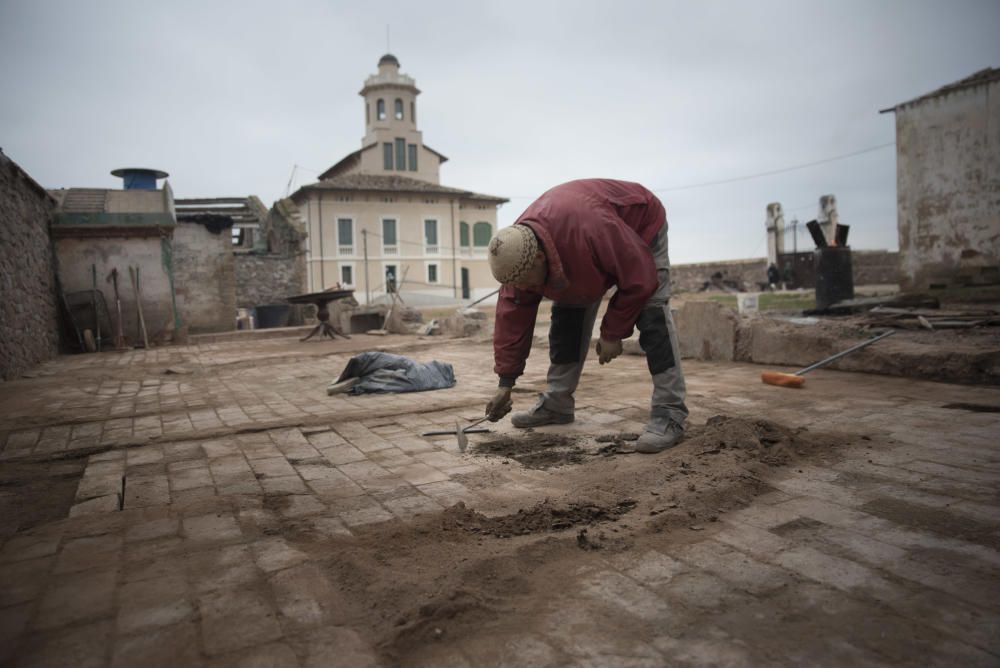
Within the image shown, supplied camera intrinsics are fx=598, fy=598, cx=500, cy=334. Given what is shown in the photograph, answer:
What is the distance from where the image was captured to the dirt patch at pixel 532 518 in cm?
211

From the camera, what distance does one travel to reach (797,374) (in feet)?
15.8

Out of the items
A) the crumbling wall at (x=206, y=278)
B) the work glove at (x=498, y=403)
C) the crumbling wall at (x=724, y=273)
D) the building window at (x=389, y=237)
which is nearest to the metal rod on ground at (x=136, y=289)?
the crumbling wall at (x=206, y=278)

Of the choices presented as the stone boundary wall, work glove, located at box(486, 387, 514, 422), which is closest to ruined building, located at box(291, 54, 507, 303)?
the stone boundary wall

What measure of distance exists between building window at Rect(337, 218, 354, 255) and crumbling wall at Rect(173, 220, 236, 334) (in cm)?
1833

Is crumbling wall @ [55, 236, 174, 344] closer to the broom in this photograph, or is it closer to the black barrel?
the broom

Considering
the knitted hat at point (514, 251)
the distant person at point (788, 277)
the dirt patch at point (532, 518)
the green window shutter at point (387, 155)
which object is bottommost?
the dirt patch at point (532, 518)

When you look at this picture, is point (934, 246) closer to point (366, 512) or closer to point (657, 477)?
point (657, 477)

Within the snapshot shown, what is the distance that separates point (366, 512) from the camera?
234 cm

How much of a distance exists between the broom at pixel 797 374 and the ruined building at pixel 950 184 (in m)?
9.39

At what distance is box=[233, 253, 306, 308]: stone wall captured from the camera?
23812 millimetres

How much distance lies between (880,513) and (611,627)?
1.25 m

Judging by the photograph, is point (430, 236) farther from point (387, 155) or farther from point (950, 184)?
point (950, 184)

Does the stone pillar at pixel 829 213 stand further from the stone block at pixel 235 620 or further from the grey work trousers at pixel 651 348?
the stone block at pixel 235 620

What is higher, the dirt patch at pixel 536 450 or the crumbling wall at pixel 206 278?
the crumbling wall at pixel 206 278
